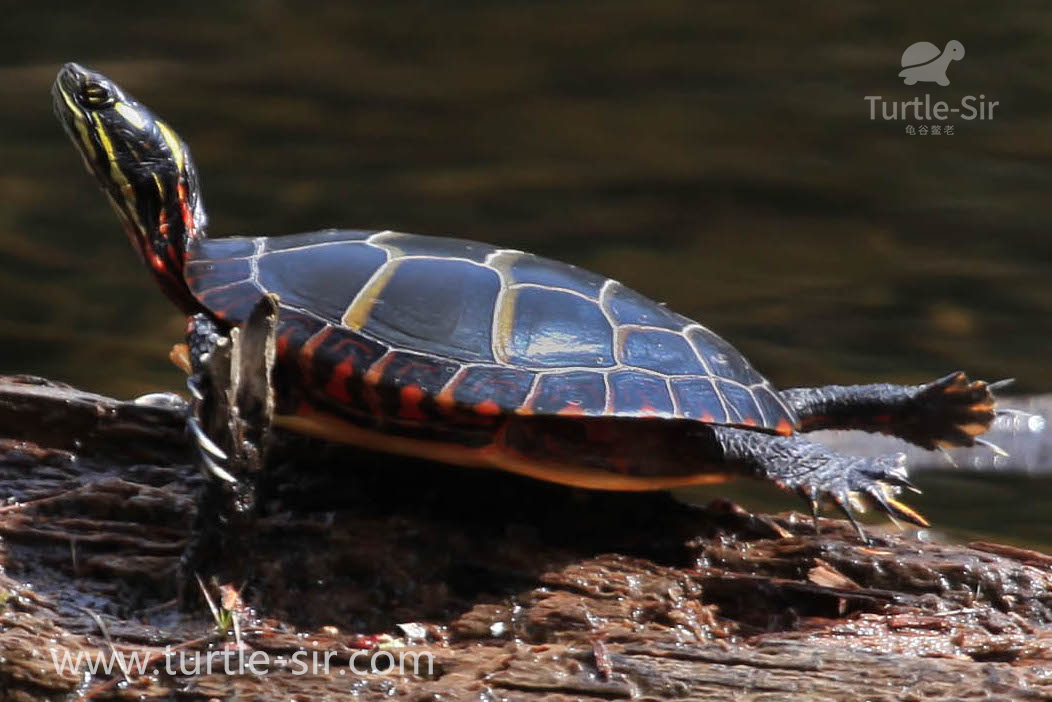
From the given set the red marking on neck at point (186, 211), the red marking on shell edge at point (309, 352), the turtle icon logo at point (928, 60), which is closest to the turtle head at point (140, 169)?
the red marking on neck at point (186, 211)

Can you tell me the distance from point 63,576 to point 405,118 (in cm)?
834

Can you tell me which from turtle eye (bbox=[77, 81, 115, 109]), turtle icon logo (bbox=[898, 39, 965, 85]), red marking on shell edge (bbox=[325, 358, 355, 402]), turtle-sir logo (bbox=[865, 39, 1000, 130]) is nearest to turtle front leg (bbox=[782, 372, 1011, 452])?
red marking on shell edge (bbox=[325, 358, 355, 402])

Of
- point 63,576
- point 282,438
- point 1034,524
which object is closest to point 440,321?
point 282,438

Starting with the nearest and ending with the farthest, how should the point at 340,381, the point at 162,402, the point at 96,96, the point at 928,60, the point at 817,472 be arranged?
1. the point at 340,381
2. the point at 817,472
3. the point at 162,402
4. the point at 96,96
5. the point at 928,60

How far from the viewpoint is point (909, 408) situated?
3635 mm

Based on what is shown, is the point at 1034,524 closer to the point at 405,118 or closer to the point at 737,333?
the point at 737,333

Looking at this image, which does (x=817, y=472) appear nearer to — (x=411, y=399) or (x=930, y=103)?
(x=411, y=399)

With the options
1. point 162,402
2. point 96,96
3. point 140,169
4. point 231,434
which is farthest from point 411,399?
point 96,96

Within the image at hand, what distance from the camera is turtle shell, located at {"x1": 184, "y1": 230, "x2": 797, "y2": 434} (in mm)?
2986

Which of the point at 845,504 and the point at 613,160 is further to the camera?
the point at 613,160

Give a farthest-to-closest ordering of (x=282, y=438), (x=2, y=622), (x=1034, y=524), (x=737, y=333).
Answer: (x=737, y=333)
(x=1034, y=524)
(x=282, y=438)
(x=2, y=622)

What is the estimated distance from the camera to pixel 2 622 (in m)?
2.70

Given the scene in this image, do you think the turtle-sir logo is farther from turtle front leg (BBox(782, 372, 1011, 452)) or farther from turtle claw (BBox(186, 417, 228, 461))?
turtle claw (BBox(186, 417, 228, 461))

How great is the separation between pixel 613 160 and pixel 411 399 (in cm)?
749
